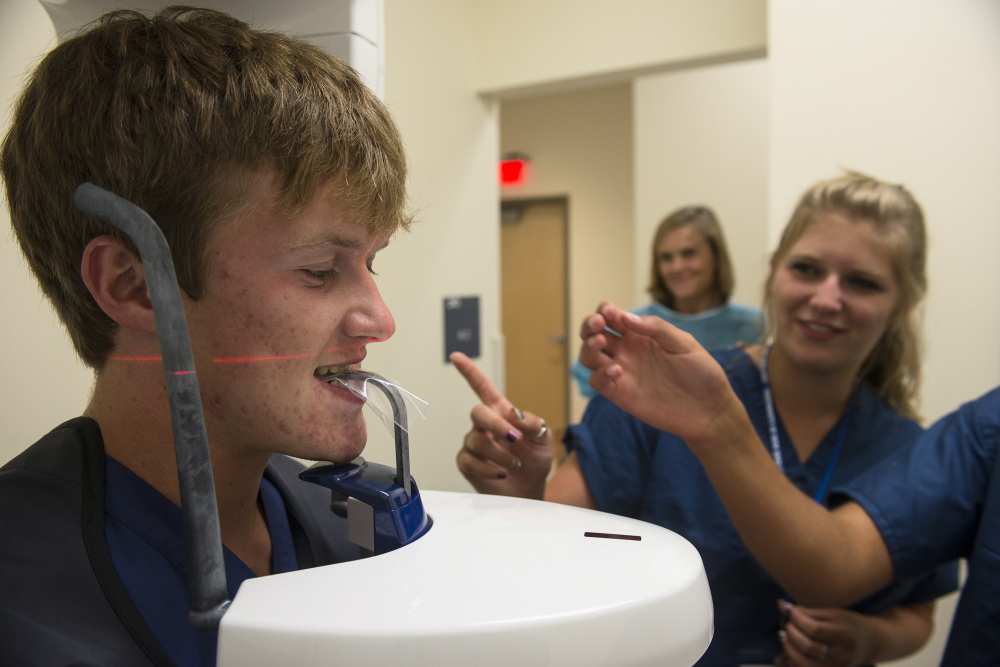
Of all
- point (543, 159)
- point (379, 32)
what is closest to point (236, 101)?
point (379, 32)

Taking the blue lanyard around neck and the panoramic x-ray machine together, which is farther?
the blue lanyard around neck

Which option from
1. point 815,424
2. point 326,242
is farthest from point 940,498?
point 326,242

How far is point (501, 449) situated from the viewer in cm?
68

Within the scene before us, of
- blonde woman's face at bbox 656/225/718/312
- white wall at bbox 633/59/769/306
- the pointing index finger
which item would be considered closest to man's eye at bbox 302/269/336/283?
the pointing index finger

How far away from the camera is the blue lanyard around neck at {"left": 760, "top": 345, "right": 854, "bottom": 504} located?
2.96ft

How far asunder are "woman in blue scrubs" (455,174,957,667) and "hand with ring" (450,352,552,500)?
0.47 ft

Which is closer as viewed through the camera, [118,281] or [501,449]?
[118,281]

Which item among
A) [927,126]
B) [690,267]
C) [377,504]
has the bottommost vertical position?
[377,504]

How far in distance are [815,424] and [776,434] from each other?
0.21 feet

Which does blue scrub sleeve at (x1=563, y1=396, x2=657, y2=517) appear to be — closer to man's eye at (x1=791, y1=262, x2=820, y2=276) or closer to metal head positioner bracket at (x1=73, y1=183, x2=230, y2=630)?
man's eye at (x1=791, y1=262, x2=820, y2=276)

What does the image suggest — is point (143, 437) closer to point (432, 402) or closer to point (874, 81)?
point (432, 402)

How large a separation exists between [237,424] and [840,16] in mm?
1537

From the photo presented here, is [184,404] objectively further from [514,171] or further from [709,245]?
[514,171]

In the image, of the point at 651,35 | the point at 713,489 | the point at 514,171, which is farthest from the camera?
the point at 514,171
